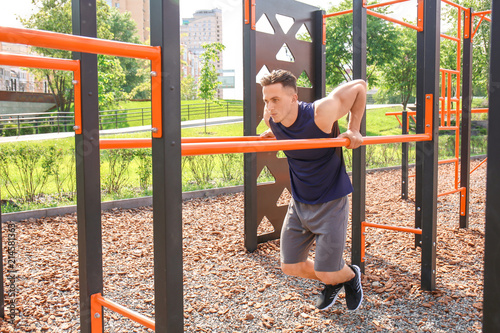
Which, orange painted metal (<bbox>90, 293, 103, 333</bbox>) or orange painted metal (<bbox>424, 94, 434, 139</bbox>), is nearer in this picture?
orange painted metal (<bbox>90, 293, 103, 333</bbox>)

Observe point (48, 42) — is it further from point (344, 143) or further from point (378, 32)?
point (378, 32)

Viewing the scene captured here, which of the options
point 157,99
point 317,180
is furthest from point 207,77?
point 157,99

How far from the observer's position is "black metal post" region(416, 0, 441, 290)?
3234 millimetres

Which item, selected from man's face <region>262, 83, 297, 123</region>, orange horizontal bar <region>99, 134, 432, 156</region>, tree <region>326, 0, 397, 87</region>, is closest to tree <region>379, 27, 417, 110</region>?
tree <region>326, 0, 397, 87</region>

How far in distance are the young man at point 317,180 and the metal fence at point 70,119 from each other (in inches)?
418

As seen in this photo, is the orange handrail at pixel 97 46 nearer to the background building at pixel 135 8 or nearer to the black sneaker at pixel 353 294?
the black sneaker at pixel 353 294

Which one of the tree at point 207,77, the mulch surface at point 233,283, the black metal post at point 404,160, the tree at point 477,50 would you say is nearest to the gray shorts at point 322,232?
the mulch surface at point 233,283

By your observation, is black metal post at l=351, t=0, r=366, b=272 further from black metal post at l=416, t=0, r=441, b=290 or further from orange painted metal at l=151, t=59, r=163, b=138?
orange painted metal at l=151, t=59, r=163, b=138

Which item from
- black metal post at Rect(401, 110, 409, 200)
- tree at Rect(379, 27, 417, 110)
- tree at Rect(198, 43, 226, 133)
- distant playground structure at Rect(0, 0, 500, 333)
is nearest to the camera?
distant playground structure at Rect(0, 0, 500, 333)

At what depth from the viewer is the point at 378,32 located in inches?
1013

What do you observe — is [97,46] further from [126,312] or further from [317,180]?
[317,180]

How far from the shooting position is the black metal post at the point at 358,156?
350 cm

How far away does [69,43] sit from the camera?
1292 millimetres

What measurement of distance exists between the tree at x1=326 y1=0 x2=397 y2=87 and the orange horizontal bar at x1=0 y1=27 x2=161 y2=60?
25569 millimetres
